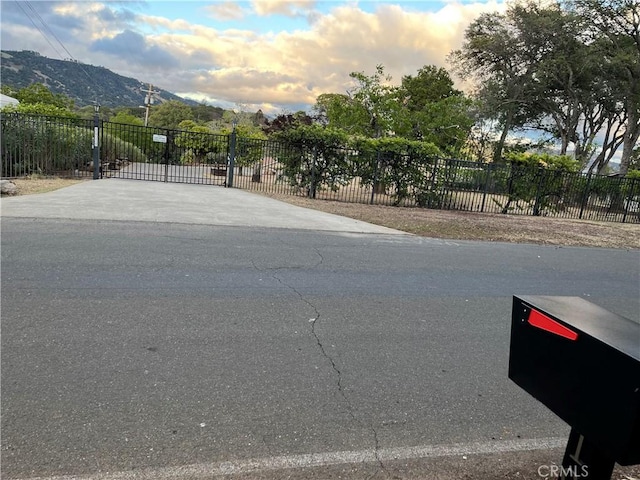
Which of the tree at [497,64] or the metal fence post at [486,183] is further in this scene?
the tree at [497,64]

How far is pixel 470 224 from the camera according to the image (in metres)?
13.6

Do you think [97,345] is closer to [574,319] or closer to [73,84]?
[574,319]

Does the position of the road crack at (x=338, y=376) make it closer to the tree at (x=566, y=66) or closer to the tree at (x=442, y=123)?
the tree at (x=442, y=123)

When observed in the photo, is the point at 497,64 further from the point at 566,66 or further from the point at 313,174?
the point at 313,174

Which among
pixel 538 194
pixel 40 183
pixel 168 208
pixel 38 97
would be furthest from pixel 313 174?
pixel 38 97

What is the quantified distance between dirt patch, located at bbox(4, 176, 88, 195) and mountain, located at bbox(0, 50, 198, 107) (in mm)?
47140

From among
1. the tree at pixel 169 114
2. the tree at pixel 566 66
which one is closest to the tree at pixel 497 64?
the tree at pixel 566 66

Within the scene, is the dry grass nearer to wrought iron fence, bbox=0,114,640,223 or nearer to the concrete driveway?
the concrete driveway

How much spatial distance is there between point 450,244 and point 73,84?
72518 mm

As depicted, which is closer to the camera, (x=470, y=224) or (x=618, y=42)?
→ (x=470, y=224)

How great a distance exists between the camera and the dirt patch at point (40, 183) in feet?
40.2

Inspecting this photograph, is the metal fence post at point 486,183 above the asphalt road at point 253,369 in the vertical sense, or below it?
above

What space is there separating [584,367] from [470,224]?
12.3m

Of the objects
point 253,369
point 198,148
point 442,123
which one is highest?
point 442,123
